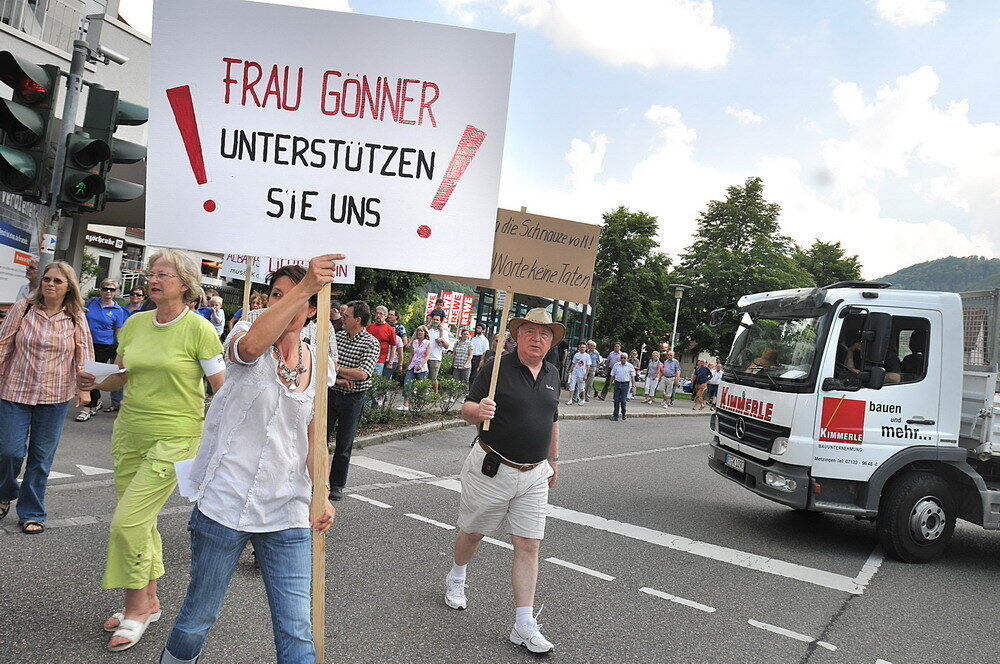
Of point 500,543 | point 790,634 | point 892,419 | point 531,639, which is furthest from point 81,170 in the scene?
point 892,419

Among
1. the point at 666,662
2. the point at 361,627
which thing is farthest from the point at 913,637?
the point at 361,627

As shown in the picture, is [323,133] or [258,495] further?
[323,133]

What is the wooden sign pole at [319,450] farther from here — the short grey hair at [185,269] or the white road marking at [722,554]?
the white road marking at [722,554]

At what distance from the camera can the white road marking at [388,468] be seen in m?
8.84

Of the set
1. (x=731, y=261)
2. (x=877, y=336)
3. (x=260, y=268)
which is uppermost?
(x=731, y=261)

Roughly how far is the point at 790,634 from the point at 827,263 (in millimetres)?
59876

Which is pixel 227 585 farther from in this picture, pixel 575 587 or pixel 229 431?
pixel 575 587

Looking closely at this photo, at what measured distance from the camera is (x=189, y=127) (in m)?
3.00

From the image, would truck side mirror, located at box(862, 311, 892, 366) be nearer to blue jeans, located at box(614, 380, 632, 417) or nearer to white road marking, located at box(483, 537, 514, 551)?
white road marking, located at box(483, 537, 514, 551)

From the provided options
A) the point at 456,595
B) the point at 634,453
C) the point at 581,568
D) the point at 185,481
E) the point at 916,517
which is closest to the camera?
the point at 185,481

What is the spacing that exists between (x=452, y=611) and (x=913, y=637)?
306cm

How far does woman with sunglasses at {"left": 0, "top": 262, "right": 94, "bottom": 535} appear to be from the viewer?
505cm

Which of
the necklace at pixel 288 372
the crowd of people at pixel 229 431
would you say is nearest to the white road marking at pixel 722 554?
the crowd of people at pixel 229 431

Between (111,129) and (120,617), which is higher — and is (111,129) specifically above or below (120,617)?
above
